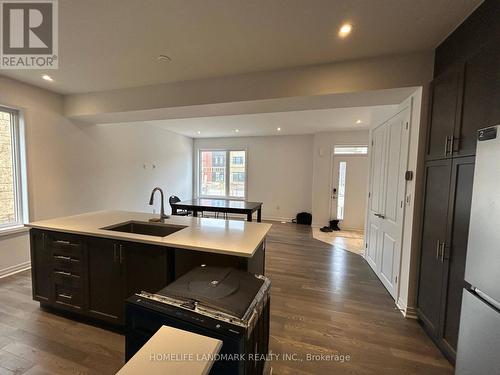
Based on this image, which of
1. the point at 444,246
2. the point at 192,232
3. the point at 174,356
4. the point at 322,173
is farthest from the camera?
the point at 322,173

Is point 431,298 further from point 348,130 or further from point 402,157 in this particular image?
point 348,130

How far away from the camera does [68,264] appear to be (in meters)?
2.01

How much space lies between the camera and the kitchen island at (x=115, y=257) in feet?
5.76

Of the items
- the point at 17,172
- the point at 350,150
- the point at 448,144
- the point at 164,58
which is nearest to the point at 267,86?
the point at 164,58

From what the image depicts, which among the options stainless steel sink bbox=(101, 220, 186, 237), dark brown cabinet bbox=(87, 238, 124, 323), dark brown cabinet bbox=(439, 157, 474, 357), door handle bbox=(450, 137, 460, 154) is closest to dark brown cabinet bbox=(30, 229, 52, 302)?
dark brown cabinet bbox=(87, 238, 124, 323)

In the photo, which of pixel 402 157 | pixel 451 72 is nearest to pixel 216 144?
pixel 402 157

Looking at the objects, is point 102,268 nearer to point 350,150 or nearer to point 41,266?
point 41,266

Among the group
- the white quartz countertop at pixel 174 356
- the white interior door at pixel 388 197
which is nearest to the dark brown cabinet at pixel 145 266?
the white quartz countertop at pixel 174 356

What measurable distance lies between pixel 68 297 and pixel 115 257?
0.72 metres

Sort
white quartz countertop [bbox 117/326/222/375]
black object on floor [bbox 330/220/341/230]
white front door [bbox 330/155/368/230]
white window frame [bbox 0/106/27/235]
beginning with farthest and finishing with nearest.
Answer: black object on floor [bbox 330/220/341/230]
white front door [bbox 330/155/368/230]
white window frame [bbox 0/106/27/235]
white quartz countertop [bbox 117/326/222/375]

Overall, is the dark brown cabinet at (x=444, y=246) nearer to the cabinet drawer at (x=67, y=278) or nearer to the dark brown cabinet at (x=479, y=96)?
the dark brown cabinet at (x=479, y=96)

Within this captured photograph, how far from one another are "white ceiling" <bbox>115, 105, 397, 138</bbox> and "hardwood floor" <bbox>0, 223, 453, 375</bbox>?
2.67 m

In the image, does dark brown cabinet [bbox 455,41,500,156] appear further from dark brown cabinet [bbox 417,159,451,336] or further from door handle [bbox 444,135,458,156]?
dark brown cabinet [bbox 417,159,451,336]

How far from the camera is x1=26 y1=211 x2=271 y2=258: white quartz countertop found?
1.62 m
